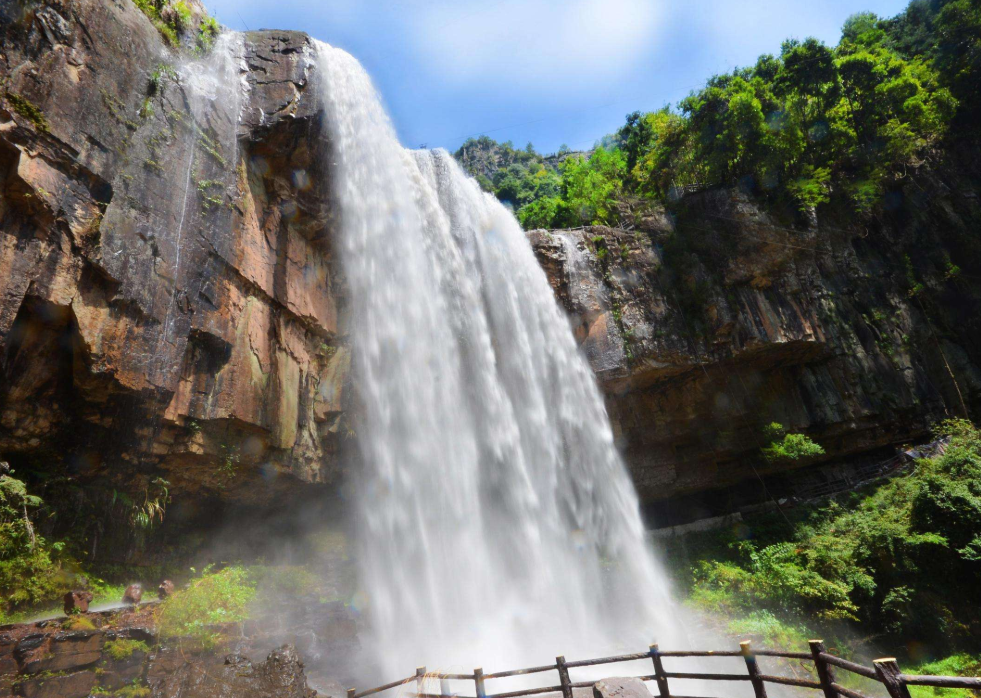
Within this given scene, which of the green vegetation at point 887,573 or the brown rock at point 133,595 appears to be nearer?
the brown rock at point 133,595

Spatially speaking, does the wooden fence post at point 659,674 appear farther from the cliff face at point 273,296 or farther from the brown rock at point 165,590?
the brown rock at point 165,590

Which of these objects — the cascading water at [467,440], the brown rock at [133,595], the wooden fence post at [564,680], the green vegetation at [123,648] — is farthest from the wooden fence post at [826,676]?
the brown rock at [133,595]

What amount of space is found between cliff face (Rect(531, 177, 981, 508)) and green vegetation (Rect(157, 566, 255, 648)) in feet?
34.5

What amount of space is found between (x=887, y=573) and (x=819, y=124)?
14.9 m

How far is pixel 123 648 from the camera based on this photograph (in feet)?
24.6

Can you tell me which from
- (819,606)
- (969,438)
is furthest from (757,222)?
(819,606)

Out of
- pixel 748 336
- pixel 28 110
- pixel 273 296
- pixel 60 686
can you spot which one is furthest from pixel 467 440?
pixel 28 110

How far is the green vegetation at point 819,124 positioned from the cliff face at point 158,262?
11.9 meters

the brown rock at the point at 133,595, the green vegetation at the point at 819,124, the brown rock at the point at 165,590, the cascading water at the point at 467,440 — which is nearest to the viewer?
the brown rock at the point at 133,595

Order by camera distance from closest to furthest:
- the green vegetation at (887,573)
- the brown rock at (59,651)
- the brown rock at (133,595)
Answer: the brown rock at (59,651) < the brown rock at (133,595) < the green vegetation at (887,573)

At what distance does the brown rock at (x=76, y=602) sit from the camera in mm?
7543

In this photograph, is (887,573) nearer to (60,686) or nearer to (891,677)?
(891,677)

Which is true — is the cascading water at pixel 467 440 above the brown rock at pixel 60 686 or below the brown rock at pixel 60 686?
above

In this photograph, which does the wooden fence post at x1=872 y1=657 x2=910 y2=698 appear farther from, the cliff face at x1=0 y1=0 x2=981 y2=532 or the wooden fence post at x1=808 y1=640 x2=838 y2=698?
the cliff face at x1=0 y1=0 x2=981 y2=532
